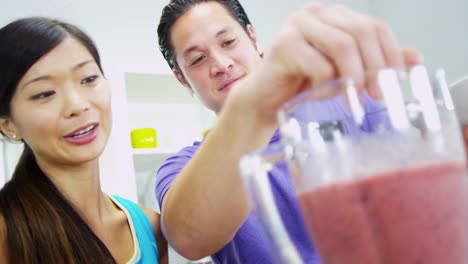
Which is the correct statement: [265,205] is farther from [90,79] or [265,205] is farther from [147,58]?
[147,58]

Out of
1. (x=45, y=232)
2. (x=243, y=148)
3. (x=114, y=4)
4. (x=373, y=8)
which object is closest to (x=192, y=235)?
(x=243, y=148)

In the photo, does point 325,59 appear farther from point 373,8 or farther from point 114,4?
point 373,8

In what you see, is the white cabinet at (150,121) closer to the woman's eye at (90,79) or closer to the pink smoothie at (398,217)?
the woman's eye at (90,79)

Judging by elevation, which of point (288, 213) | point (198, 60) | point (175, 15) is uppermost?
point (175, 15)

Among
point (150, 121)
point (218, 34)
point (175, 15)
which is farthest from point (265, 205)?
point (150, 121)

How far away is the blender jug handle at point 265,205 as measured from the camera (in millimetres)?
275

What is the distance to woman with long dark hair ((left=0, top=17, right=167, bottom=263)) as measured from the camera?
2.96 feet

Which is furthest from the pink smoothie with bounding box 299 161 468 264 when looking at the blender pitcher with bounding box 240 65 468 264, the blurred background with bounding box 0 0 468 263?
the blurred background with bounding box 0 0 468 263

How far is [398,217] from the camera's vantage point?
0.27 metres

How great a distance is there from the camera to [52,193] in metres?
0.98

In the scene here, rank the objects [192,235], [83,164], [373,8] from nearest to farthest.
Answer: [192,235] → [83,164] → [373,8]

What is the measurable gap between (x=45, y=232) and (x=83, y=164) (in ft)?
0.58

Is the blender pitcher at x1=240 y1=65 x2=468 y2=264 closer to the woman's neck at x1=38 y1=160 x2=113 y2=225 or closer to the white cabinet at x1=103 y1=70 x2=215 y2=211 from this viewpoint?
the woman's neck at x1=38 y1=160 x2=113 y2=225

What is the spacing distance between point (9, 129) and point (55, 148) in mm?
172
